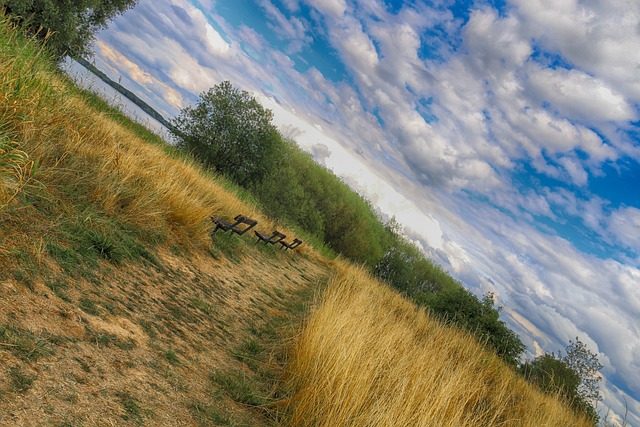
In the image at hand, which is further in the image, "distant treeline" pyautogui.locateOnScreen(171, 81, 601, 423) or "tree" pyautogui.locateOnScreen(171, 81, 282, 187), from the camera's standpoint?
"tree" pyautogui.locateOnScreen(171, 81, 282, 187)

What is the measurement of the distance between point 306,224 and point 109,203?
31522mm

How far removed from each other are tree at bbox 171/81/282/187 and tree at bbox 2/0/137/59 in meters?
10.3

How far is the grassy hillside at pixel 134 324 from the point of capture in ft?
8.03

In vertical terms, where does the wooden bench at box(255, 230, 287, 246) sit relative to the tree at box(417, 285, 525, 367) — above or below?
below

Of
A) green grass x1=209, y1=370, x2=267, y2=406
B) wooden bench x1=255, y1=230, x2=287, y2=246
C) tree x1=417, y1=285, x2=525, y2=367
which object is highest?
tree x1=417, y1=285, x2=525, y2=367

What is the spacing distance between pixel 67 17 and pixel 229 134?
14.6 m

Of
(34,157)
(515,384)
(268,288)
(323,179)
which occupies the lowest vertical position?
(268,288)

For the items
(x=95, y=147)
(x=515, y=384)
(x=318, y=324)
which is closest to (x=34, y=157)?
(x=95, y=147)

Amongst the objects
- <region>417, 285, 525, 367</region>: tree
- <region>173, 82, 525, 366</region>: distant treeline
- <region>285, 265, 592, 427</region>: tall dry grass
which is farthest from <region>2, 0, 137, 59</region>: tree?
<region>417, 285, 525, 367</region>: tree

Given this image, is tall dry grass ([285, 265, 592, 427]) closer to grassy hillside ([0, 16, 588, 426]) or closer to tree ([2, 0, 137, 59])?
grassy hillside ([0, 16, 588, 426])

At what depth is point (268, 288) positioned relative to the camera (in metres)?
8.03

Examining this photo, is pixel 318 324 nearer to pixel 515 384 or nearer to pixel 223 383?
→ pixel 223 383

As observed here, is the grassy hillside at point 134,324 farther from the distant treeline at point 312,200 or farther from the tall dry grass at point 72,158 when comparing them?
the distant treeline at point 312,200

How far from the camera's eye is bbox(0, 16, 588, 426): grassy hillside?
245 centimetres
